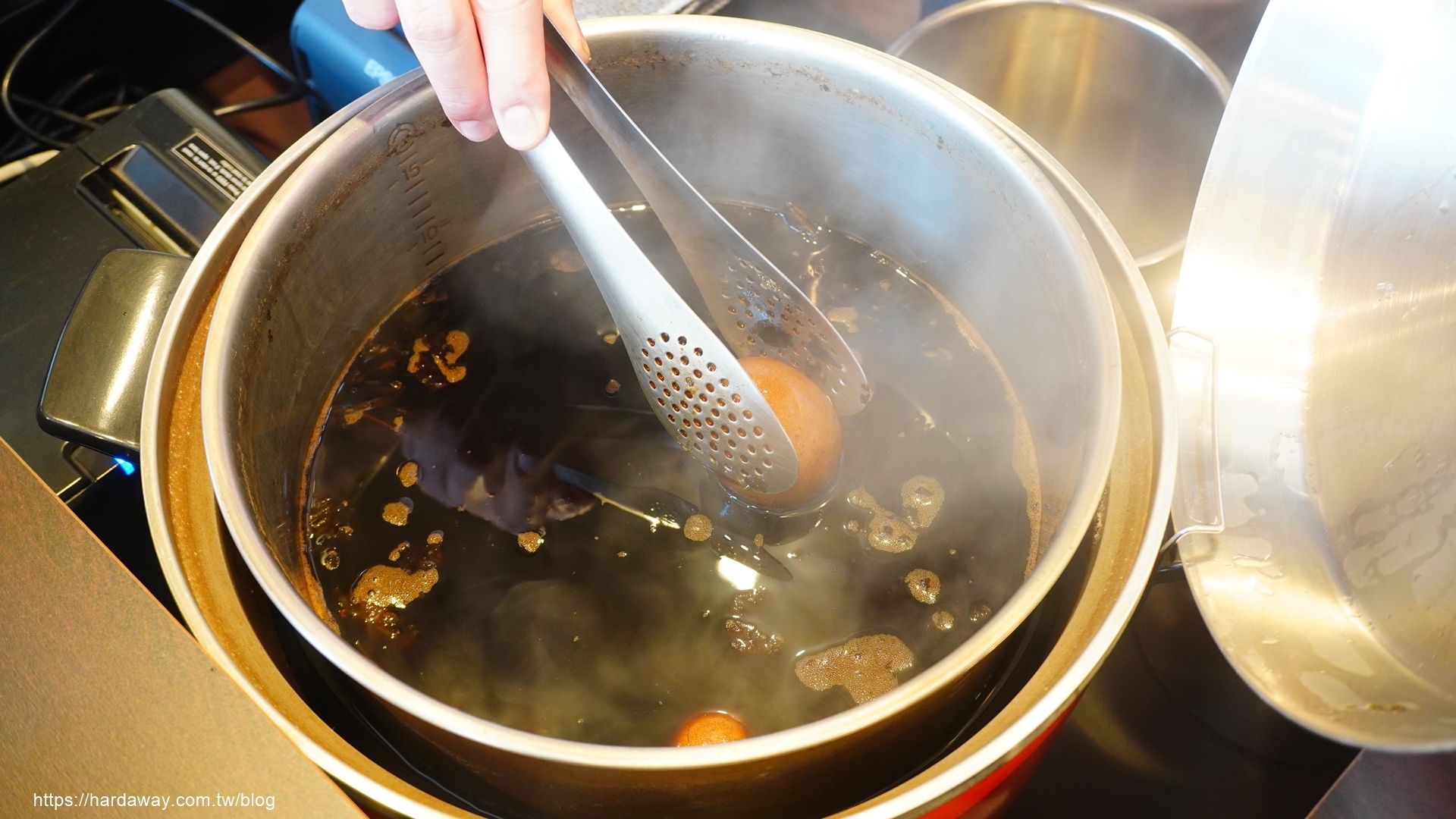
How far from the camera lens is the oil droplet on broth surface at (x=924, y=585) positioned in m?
0.87

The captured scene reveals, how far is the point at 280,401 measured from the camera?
889 mm

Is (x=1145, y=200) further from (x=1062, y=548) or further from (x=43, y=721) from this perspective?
(x=43, y=721)

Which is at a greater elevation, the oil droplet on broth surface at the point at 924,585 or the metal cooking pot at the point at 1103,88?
the metal cooking pot at the point at 1103,88

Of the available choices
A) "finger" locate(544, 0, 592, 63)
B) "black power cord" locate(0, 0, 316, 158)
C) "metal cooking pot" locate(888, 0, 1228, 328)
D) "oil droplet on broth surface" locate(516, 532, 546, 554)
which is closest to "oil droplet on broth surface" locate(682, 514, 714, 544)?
"oil droplet on broth surface" locate(516, 532, 546, 554)

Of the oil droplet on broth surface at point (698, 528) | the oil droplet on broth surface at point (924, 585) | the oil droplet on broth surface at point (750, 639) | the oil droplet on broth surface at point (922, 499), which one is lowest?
the oil droplet on broth surface at point (750, 639)

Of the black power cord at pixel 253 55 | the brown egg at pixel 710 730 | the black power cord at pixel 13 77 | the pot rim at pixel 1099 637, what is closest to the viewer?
the pot rim at pixel 1099 637

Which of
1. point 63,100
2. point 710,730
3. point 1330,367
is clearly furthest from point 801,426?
point 63,100

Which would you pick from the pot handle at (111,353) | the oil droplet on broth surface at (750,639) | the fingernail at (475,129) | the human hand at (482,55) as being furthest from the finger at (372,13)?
the oil droplet on broth surface at (750,639)

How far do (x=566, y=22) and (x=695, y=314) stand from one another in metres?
0.30

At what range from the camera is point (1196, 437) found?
83 centimetres

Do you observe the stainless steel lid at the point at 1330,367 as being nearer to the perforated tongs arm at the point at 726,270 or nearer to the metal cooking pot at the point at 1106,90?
the metal cooking pot at the point at 1106,90

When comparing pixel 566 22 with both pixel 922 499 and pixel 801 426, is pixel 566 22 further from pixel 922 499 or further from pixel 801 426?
pixel 922 499

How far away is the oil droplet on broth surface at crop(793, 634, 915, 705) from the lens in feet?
2.71

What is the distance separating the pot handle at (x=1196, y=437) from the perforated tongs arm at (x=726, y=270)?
12.0 inches
